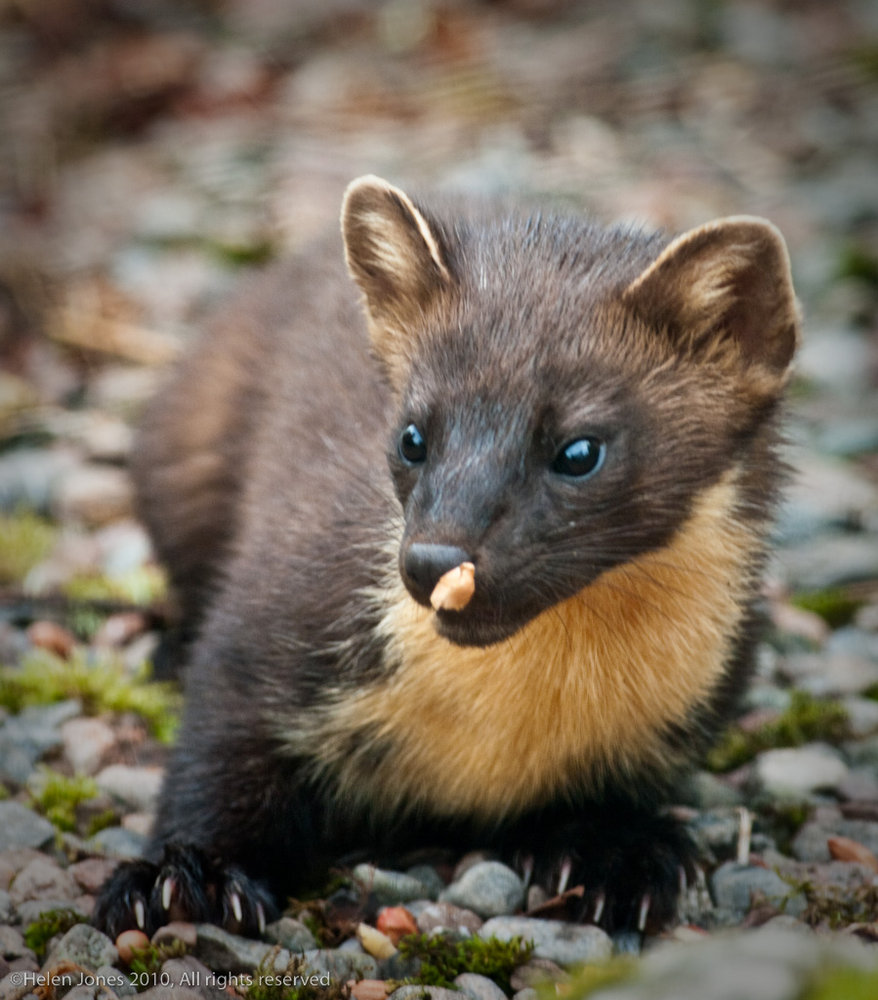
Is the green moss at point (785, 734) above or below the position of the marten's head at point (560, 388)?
below

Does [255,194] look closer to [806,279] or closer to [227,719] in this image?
[806,279]

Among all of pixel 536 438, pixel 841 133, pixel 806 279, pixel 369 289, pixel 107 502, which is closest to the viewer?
pixel 536 438

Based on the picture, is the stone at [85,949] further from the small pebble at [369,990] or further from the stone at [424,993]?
the stone at [424,993]

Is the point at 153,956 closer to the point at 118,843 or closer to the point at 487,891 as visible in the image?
the point at 118,843

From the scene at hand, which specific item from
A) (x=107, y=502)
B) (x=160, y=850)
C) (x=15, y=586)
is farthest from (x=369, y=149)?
(x=160, y=850)

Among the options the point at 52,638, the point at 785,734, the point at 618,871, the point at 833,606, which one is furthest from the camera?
the point at 833,606

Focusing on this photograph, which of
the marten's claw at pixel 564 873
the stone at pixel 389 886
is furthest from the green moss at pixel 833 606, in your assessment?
the stone at pixel 389 886

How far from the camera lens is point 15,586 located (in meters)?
6.10

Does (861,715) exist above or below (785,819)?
above

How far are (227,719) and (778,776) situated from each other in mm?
2016

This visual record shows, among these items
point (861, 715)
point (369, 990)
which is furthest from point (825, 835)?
point (369, 990)

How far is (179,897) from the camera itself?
12.3 ft

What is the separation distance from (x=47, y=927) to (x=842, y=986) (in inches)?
101

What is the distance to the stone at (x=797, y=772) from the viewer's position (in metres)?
4.59
